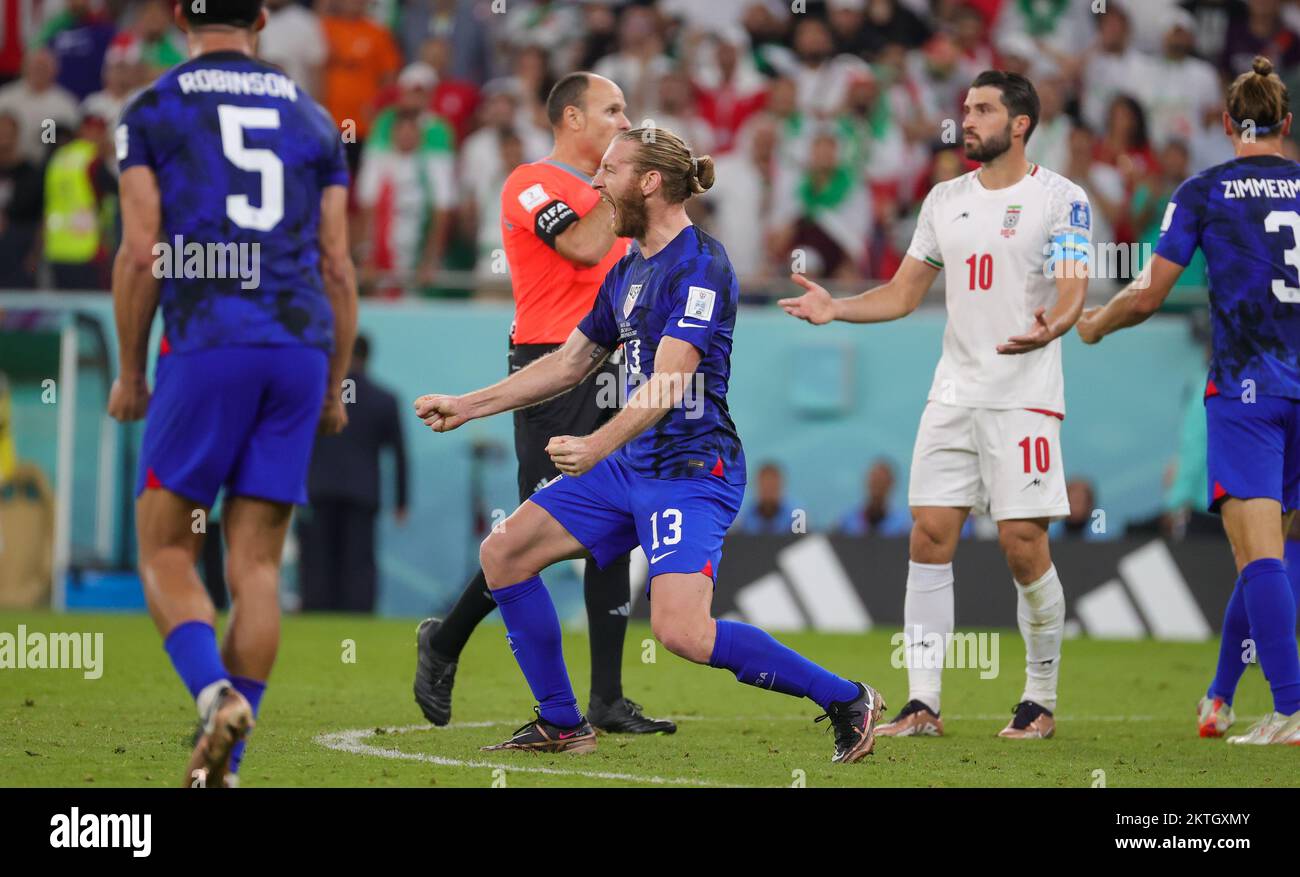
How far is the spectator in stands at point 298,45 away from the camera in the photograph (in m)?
16.6

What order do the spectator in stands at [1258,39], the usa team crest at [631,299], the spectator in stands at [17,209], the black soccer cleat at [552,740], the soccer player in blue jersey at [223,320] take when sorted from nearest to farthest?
the soccer player in blue jersey at [223,320] → the usa team crest at [631,299] → the black soccer cleat at [552,740] → the spectator in stands at [17,209] → the spectator in stands at [1258,39]

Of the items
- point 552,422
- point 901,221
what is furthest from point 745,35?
point 552,422

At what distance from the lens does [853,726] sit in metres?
6.69

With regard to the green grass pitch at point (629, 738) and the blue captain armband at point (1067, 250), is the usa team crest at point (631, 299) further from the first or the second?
the blue captain armband at point (1067, 250)

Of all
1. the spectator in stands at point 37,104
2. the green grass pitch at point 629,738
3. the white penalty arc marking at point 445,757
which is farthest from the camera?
the spectator in stands at point 37,104

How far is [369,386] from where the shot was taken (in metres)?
15.0

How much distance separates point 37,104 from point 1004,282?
11.4 meters

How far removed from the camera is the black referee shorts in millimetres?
7961

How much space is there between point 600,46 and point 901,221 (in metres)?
3.46

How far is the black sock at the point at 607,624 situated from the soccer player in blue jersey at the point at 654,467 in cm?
83

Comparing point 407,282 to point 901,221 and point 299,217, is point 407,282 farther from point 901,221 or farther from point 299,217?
point 299,217

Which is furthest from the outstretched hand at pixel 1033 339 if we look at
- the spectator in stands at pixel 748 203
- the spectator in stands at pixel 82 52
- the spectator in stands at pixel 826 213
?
the spectator in stands at pixel 82 52

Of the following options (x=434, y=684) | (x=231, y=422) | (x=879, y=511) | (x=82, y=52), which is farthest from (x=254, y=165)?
(x=82, y=52)

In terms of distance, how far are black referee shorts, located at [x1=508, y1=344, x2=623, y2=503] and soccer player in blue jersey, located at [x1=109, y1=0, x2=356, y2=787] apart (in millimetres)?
2248
